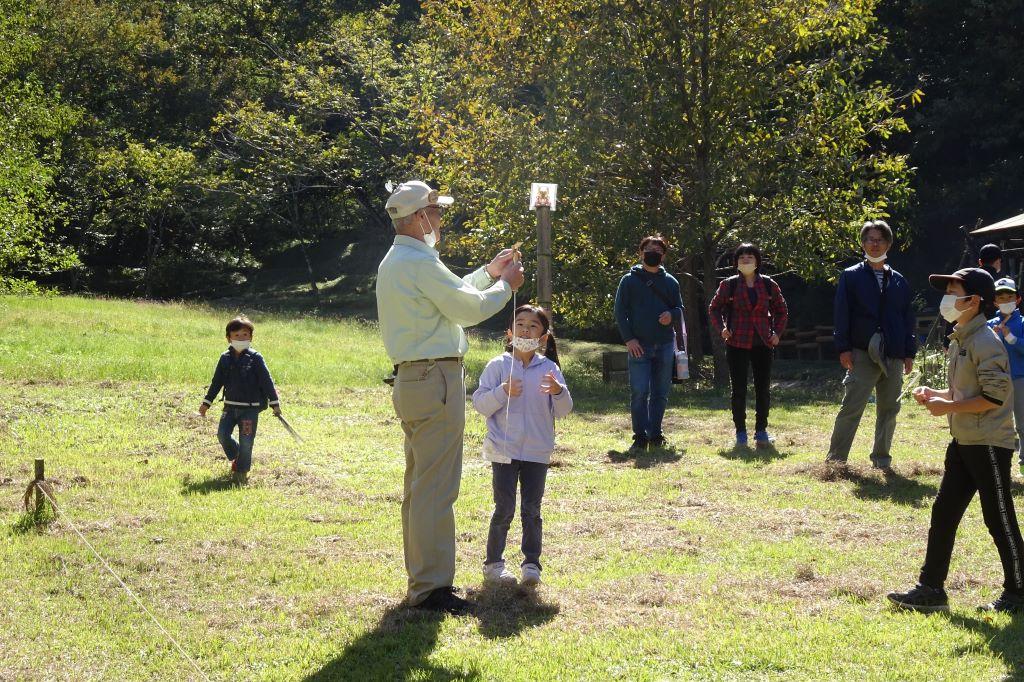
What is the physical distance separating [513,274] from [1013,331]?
5406 mm

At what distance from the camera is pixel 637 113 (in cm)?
1931

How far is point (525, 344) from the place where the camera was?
21.5ft

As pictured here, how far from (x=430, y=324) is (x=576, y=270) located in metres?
15.5

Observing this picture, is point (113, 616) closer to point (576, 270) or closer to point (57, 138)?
point (576, 270)

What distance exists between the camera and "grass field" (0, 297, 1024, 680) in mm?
5281

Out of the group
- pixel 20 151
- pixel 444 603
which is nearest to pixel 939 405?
pixel 444 603

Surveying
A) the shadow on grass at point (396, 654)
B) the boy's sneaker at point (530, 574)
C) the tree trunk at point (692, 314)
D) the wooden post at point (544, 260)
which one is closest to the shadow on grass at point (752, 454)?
the wooden post at point (544, 260)

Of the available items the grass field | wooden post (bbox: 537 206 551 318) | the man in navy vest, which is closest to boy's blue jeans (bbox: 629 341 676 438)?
the grass field

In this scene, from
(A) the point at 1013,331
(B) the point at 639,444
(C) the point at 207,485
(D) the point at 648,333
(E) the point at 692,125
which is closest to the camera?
(A) the point at 1013,331

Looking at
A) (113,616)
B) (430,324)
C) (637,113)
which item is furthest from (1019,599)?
(637,113)

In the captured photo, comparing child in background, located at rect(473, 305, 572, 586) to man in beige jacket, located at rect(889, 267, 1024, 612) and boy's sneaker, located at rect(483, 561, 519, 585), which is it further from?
man in beige jacket, located at rect(889, 267, 1024, 612)

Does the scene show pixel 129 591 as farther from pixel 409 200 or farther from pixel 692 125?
pixel 692 125

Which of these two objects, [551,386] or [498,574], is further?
[498,574]

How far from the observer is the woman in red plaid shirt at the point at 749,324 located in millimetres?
11336
